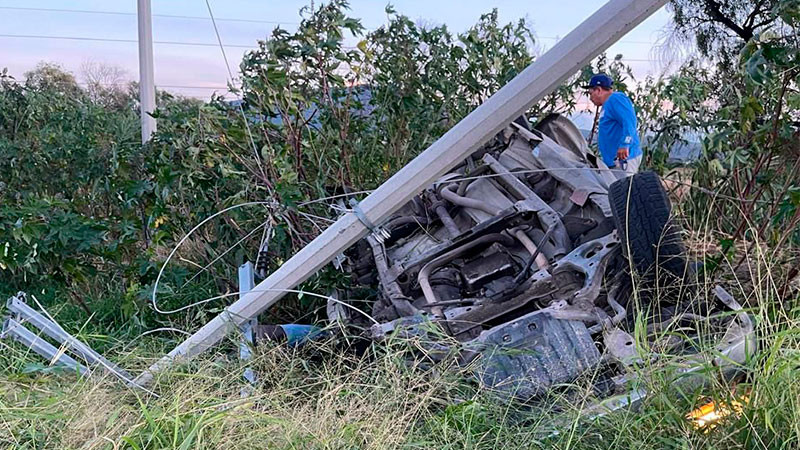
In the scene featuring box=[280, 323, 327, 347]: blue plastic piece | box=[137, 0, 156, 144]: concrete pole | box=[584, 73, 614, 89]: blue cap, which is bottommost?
box=[280, 323, 327, 347]: blue plastic piece

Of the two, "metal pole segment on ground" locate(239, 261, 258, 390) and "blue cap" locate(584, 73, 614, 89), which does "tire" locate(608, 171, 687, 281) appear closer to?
"metal pole segment on ground" locate(239, 261, 258, 390)

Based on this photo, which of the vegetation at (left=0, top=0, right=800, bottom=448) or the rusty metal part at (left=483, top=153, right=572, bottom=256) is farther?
the rusty metal part at (left=483, top=153, right=572, bottom=256)

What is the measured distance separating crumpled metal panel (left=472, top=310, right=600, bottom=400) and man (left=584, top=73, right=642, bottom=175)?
3.25m

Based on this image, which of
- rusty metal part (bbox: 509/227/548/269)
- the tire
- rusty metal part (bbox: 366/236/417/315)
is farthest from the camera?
rusty metal part (bbox: 366/236/417/315)

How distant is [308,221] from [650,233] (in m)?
2.25

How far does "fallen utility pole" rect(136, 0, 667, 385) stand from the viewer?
2.79 meters

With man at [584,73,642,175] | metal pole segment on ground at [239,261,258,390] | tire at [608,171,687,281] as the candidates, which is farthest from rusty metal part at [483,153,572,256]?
man at [584,73,642,175]

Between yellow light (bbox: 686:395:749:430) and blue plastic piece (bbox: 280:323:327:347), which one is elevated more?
blue plastic piece (bbox: 280:323:327:347)

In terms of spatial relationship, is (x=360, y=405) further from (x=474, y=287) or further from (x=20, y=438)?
(x=20, y=438)

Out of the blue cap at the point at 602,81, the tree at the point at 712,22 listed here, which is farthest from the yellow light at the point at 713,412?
the tree at the point at 712,22

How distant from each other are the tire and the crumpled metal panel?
0.40 metres

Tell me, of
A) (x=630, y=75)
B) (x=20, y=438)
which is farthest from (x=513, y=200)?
(x=630, y=75)

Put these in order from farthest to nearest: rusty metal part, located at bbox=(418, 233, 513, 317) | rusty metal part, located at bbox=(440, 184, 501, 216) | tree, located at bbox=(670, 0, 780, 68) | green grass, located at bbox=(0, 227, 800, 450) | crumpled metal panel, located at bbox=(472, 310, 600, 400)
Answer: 1. tree, located at bbox=(670, 0, 780, 68)
2. rusty metal part, located at bbox=(440, 184, 501, 216)
3. rusty metal part, located at bbox=(418, 233, 513, 317)
4. crumpled metal panel, located at bbox=(472, 310, 600, 400)
5. green grass, located at bbox=(0, 227, 800, 450)

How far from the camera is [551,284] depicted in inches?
121
